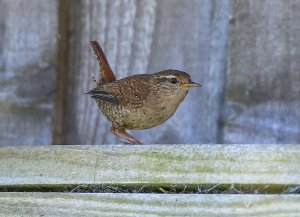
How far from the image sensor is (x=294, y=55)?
3.42m

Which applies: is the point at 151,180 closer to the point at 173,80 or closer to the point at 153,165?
the point at 153,165

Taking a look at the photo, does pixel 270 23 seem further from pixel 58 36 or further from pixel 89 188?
pixel 89 188

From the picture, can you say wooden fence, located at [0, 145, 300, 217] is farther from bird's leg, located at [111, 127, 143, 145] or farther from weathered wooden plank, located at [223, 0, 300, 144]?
weathered wooden plank, located at [223, 0, 300, 144]

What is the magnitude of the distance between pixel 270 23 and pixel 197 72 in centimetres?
39

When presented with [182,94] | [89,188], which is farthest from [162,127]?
[89,188]

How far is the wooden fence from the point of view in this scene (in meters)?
2.24

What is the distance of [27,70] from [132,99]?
0.47m

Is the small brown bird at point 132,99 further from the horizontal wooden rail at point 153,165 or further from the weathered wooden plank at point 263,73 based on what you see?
the horizontal wooden rail at point 153,165

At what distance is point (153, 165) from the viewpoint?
7.66ft

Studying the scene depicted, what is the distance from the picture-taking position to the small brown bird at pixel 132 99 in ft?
11.5

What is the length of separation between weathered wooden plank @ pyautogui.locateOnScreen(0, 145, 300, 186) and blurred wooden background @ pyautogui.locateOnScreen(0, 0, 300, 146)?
1.11m

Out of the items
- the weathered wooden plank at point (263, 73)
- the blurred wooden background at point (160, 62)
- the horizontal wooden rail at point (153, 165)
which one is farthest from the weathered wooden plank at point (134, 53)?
the horizontal wooden rail at point (153, 165)

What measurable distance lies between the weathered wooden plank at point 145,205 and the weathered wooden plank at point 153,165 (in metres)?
0.04

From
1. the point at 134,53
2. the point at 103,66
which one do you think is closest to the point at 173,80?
the point at 134,53
